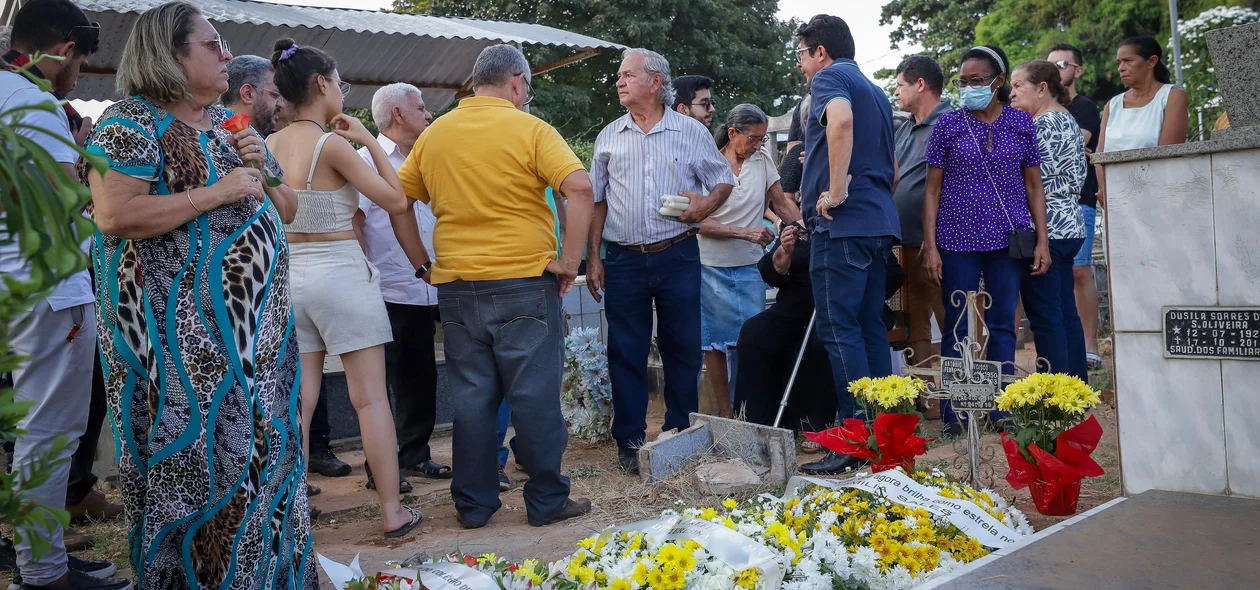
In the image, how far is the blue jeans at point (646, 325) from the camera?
5086 mm

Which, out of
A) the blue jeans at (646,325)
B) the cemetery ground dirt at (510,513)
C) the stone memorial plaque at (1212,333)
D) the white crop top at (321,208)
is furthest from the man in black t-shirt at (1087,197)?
the white crop top at (321,208)

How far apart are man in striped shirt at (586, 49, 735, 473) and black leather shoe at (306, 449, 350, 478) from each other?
1.44m

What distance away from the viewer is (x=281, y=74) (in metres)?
3.92

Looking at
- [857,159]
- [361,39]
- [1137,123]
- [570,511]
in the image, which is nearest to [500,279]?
[570,511]

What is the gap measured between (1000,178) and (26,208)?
4791 mm

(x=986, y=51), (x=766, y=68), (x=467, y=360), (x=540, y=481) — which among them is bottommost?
(x=540, y=481)

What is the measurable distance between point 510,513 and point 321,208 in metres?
1.55

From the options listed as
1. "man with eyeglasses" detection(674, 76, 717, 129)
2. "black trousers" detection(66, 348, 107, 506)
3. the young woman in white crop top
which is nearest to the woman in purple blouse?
"man with eyeglasses" detection(674, 76, 717, 129)

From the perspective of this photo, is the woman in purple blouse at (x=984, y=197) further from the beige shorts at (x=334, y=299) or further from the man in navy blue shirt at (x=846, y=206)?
the beige shorts at (x=334, y=299)

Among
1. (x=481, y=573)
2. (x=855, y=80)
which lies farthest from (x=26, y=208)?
(x=855, y=80)

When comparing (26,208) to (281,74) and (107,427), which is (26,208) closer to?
(281,74)

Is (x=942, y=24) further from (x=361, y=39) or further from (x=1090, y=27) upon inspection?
(x=361, y=39)

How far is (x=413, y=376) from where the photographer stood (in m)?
5.24

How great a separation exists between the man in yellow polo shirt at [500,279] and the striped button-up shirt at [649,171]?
777mm
